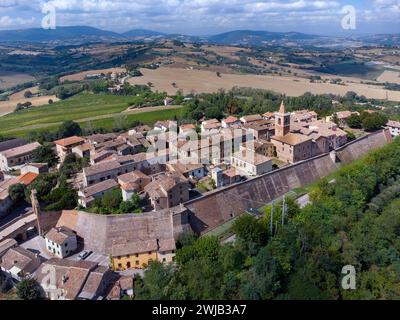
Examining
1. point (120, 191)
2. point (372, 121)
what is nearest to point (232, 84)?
point (372, 121)

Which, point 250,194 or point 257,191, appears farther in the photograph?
point 257,191

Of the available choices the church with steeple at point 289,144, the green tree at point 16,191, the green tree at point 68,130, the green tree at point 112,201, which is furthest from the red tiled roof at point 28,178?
the church with steeple at point 289,144

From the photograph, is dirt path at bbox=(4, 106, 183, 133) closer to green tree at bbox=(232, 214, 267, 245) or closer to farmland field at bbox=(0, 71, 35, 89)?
green tree at bbox=(232, 214, 267, 245)

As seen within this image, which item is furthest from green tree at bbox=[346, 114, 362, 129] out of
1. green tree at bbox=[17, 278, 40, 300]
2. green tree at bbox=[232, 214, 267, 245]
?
green tree at bbox=[17, 278, 40, 300]

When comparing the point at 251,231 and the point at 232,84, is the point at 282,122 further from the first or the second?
the point at 232,84

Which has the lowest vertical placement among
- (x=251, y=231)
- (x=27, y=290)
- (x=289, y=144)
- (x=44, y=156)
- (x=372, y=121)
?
(x=27, y=290)
